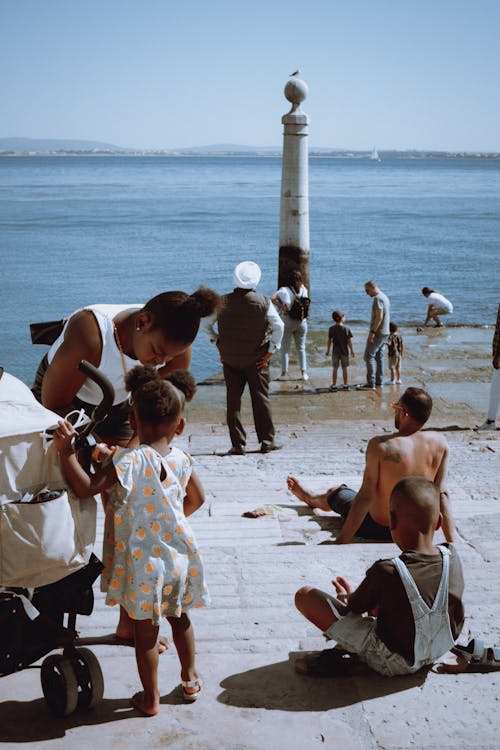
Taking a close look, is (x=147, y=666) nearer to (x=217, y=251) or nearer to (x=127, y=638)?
(x=127, y=638)

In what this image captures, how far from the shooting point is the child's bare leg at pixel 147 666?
316 centimetres

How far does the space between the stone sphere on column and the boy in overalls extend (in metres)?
15.6

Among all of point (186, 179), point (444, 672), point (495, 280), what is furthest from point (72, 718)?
point (186, 179)

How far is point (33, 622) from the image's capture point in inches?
123

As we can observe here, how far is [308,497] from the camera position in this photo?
5941 millimetres

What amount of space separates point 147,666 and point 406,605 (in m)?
1.00

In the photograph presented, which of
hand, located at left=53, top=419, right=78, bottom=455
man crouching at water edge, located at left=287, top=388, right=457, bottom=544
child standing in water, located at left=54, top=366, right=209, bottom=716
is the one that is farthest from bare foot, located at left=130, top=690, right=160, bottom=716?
man crouching at water edge, located at left=287, top=388, right=457, bottom=544

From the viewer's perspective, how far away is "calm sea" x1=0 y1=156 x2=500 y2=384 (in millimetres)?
27031

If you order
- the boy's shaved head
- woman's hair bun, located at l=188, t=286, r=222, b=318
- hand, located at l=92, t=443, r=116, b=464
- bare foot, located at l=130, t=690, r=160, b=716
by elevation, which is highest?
woman's hair bun, located at l=188, t=286, r=222, b=318

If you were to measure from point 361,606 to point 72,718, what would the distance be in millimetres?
1163

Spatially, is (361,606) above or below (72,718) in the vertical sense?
above

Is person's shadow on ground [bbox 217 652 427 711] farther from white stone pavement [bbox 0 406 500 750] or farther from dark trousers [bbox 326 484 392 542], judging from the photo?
dark trousers [bbox 326 484 392 542]

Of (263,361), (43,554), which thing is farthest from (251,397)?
(43,554)

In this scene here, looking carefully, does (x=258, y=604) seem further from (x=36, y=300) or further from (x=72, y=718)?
(x=36, y=300)
